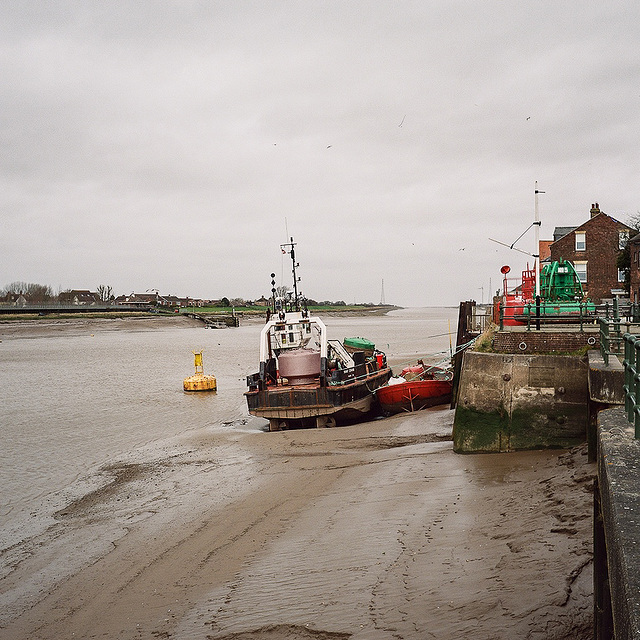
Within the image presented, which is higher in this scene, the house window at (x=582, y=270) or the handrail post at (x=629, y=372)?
the house window at (x=582, y=270)

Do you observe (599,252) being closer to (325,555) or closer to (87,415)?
(87,415)

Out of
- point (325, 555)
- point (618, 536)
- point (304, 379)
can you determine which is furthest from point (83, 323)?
point (618, 536)

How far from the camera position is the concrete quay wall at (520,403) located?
1091 cm

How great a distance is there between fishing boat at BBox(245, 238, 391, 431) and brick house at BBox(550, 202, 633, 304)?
85.5ft

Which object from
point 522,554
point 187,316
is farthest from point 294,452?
point 187,316

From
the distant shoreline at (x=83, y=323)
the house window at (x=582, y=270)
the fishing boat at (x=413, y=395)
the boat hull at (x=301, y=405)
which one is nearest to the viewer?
the boat hull at (x=301, y=405)

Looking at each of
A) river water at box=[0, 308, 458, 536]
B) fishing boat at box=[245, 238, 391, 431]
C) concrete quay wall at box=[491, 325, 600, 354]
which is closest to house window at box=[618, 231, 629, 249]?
river water at box=[0, 308, 458, 536]

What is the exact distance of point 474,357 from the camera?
1184 centimetres

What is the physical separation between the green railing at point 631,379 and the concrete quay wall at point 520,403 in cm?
566

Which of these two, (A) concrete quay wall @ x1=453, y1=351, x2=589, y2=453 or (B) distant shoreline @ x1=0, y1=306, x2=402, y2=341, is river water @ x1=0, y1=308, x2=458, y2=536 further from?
(B) distant shoreline @ x1=0, y1=306, x2=402, y2=341

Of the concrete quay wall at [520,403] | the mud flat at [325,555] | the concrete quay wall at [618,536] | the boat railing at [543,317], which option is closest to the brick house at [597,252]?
the boat railing at [543,317]

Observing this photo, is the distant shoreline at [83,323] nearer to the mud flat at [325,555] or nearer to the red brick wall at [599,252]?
the red brick wall at [599,252]

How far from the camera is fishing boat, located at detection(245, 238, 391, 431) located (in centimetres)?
1767

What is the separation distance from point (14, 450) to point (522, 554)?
1402 centimetres
